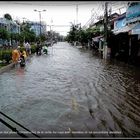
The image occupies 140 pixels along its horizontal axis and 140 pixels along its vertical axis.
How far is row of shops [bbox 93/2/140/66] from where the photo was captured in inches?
936

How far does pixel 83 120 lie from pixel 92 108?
58.9 inches

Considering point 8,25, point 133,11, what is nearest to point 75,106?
point 133,11

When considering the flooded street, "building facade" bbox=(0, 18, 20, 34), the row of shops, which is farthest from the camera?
"building facade" bbox=(0, 18, 20, 34)

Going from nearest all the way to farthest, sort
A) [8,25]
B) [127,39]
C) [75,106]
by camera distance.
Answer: [75,106] → [127,39] → [8,25]

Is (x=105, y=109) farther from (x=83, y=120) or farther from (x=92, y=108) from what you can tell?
(x=83, y=120)

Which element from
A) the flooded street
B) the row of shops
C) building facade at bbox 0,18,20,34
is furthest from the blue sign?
building facade at bbox 0,18,20,34

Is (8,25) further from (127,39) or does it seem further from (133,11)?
(133,11)

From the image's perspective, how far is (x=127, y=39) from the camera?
106 feet

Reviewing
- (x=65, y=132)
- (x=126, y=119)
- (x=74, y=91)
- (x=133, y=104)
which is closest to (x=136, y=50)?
(x=74, y=91)

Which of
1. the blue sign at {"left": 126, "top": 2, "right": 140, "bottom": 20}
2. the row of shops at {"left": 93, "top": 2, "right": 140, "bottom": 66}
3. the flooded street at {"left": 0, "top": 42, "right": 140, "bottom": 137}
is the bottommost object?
the flooded street at {"left": 0, "top": 42, "right": 140, "bottom": 137}

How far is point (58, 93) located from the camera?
1227 cm

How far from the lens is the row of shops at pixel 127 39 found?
23.8 m

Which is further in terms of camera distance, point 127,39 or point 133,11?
point 127,39

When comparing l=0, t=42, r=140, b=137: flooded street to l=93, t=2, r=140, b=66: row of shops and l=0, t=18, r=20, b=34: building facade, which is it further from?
l=0, t=18, r=20, b=34: building facade
